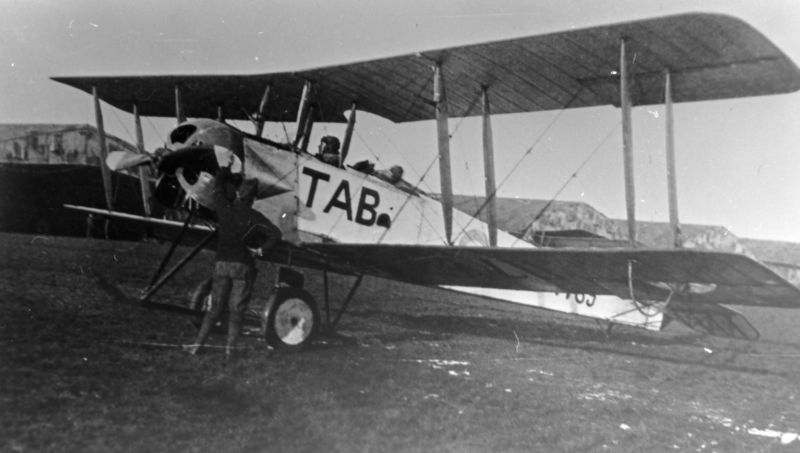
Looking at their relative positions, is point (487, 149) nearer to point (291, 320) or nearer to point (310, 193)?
point (310, 193)

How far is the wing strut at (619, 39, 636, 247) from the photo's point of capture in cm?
516

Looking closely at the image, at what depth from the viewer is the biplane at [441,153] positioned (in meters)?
5.12

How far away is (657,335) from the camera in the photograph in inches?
383

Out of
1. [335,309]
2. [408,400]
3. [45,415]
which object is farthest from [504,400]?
[335,309]

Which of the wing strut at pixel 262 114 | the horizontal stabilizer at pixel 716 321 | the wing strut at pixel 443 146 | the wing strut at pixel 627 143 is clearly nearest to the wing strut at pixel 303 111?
the wing strut at pixel 262 114

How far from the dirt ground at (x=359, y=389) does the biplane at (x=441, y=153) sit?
2.24ft

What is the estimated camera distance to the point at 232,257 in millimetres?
5172

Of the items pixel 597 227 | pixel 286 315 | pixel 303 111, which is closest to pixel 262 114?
pixel 303 111

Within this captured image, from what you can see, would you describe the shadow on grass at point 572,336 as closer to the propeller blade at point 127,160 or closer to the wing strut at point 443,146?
the wing strut at point 443,146

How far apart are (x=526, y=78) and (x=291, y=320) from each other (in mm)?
3527

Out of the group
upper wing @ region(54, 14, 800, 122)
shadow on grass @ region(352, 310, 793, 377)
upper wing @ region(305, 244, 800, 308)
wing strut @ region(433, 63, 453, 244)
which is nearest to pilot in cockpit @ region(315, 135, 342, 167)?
upper wing @ region(54, 14, 800, 122)

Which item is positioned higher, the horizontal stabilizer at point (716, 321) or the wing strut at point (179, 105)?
the wing strut at point (179, 105)

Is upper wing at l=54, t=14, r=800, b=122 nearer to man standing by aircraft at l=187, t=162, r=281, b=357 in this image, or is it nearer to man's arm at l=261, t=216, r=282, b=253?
man's arm at l=261, t=216, r=282, b=253

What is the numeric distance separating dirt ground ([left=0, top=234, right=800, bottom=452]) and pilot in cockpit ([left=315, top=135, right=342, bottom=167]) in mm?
1873
